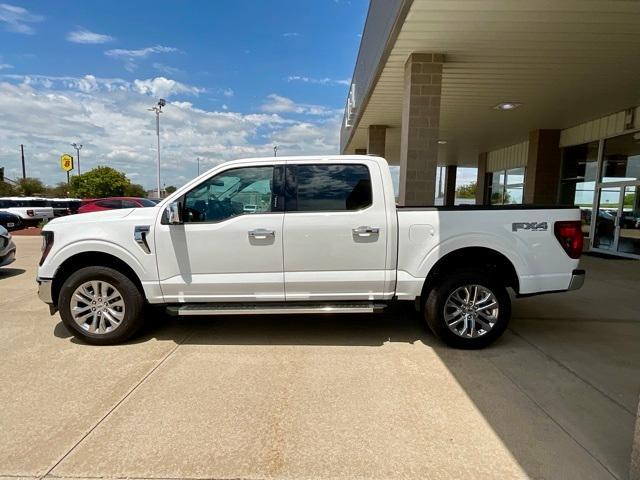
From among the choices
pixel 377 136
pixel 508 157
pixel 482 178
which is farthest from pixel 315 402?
pixel 482 178

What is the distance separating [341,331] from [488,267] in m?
1.86

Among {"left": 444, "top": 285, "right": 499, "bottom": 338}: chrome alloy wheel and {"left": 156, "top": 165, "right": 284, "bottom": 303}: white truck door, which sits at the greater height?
{"left": 156, "top": 165, "right": 284, "bottom": 303}: white truck door

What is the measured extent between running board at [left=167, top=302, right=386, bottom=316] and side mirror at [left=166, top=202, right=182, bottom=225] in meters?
0.92

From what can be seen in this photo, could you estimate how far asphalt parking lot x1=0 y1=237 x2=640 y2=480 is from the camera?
256 cm

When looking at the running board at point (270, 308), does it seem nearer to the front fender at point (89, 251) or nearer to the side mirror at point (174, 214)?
the front fender at point (89, 251)

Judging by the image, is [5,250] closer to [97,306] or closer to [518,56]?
[97,306]

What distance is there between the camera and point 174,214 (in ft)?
13.5

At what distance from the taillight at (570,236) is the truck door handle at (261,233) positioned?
3.02 meters

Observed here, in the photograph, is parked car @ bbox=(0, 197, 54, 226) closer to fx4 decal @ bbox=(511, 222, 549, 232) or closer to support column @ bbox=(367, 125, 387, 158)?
support column @ bbox=(367, 125, 387, 158)

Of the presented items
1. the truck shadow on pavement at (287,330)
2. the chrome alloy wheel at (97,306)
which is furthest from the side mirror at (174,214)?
the truck shadow on pavement at (287,330)

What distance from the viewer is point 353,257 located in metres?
4.27

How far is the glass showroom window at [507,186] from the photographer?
57.2ft

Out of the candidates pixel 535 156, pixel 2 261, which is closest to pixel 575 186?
pixel 535 156

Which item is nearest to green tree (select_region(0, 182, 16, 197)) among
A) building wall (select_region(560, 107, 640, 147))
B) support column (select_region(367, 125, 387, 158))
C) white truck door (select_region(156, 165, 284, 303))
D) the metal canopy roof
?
support column (select_region(367, 125, 387, 158))
